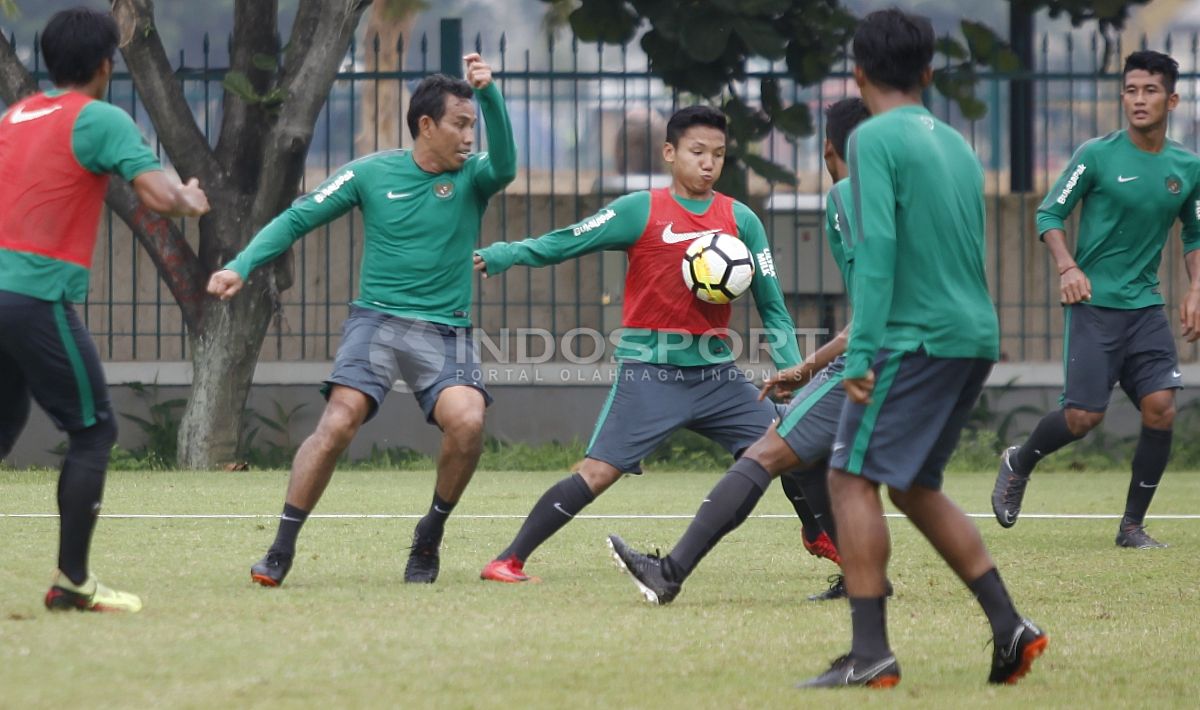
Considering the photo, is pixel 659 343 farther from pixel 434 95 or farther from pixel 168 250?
pixel 168 250

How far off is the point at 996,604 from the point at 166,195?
2589 millimetres

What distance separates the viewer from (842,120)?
6.05 metres

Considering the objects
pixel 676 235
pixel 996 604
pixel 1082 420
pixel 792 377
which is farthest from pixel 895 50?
pixel 1082 420

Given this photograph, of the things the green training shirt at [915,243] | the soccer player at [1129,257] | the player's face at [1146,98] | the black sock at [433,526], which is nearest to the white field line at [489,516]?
the soccer player at [1129,257]

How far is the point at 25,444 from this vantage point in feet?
43.9

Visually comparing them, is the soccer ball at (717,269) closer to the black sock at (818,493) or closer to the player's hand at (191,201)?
the black sock at (818,493)

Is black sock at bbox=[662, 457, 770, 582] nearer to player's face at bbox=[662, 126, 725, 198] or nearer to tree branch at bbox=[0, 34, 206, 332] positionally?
player's face at bbox=[662, 126, 725, 198]

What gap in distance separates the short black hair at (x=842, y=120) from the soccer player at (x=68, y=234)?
2112 millimetres

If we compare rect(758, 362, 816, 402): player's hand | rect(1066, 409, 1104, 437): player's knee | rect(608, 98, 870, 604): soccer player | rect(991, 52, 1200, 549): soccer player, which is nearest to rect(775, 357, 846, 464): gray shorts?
rect(608, 98, 870, 604): soccer player

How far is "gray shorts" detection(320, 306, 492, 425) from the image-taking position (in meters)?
6.52

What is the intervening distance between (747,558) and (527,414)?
6.41 metres

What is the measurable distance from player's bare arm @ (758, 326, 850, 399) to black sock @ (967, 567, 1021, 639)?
4.20 ft

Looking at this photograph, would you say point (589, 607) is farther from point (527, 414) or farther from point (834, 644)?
point (527, 414)

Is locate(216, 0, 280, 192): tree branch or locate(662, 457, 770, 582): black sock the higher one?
locate(216, 0, 280, 192): tree branch
